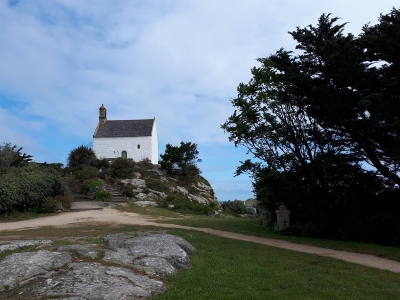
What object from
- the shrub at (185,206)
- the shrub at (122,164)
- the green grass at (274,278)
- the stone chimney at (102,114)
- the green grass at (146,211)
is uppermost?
the stone chimney at (102,114)

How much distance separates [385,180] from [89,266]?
11.9 m

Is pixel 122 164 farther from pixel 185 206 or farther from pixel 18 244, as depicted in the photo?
pixel 18 244

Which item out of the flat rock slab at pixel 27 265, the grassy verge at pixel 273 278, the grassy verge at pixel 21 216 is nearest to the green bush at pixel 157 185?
the grassy verge at pixel 21 216

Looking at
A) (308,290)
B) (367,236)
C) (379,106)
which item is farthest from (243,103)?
(308,290)

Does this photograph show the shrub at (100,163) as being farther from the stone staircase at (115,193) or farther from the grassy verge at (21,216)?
the grassy verge at (21,216)

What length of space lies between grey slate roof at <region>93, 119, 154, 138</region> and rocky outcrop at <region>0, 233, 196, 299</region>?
27905mm

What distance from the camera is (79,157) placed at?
110 feet

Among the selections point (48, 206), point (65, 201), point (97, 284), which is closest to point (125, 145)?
point (65, 201)

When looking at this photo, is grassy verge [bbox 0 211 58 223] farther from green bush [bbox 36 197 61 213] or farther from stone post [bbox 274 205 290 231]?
stone post [bbox 274 205 290 231]

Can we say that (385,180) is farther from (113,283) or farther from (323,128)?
(113,283)

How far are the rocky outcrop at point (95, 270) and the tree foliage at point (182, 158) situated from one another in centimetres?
2355

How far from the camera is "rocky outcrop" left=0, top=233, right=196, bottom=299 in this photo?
5729 mm

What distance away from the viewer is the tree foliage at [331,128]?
12367 mm

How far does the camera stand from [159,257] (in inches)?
311
